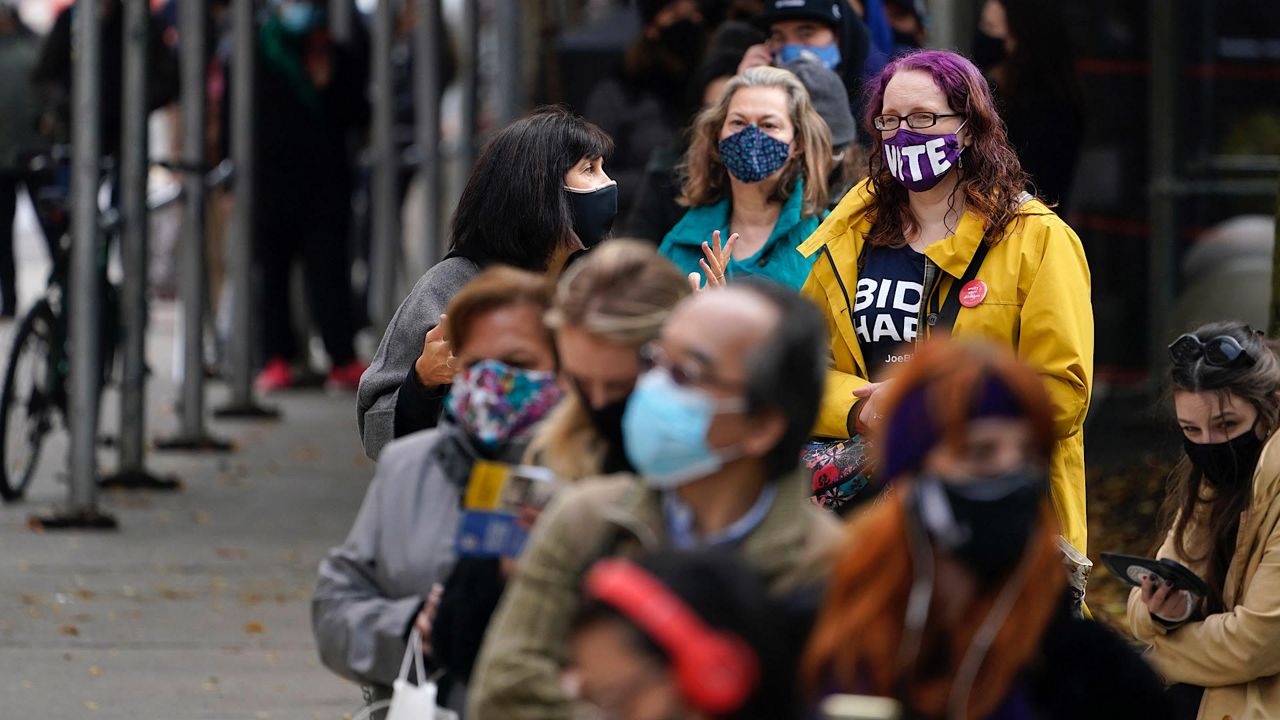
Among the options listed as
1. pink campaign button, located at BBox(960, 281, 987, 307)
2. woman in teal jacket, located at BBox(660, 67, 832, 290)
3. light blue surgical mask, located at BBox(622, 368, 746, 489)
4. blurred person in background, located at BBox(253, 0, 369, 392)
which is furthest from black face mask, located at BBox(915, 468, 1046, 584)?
blurred person in background, located at BBox(253, 0, 369, 392)

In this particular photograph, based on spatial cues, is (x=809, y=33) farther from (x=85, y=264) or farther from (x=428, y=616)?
(x=428, y=616)

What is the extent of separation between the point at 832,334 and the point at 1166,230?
6813 millimetres

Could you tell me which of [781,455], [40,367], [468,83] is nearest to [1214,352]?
[781,455]

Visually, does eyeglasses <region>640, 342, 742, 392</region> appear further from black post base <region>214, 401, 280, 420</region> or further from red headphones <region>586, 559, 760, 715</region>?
black post base <region>214, 401, 280, 420</region>

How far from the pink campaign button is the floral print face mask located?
1465 mm

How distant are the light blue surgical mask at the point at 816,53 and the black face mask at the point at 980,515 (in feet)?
13.1

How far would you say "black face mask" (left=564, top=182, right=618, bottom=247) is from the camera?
15.8 ft

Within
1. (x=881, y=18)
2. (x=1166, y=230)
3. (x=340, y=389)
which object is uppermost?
(x=881, y=18)

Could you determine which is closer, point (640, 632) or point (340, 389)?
point (640, 632)

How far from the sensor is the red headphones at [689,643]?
108 inches

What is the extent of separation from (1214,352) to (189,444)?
715cm

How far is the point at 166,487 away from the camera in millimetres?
9844

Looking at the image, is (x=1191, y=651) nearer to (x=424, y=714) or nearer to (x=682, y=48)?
(x=424, y=714)

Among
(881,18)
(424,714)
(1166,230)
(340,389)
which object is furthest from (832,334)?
(340,389)
